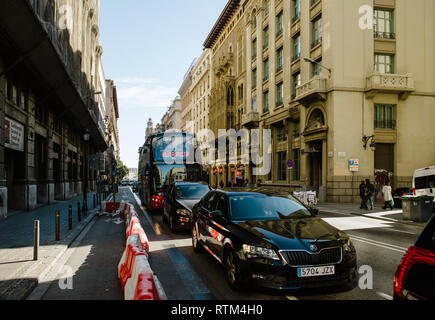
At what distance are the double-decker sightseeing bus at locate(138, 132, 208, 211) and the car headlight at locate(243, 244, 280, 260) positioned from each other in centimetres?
1210

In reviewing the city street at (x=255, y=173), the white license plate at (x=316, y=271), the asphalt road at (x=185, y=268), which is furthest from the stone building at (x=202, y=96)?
the white license plate at (x=316, y=271)

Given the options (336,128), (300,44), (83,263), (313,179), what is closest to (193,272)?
(83,263)

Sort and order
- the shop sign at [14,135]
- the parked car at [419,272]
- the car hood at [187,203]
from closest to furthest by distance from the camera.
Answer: the parked car at [419,272]
the car hood at [187,203]
the shop sign at [14,135]

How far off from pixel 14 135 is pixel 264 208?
13.9m

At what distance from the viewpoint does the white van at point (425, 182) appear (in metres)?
16.4

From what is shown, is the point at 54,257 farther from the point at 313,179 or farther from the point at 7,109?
the point at 313,179

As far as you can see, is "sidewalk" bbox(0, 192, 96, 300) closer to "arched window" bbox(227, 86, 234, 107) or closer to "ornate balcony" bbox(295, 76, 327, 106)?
"ornate balcony" bbox(295, 76, 327, 106)

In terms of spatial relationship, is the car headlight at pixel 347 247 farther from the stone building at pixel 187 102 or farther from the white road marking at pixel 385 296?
the stone building at pixel 187 102

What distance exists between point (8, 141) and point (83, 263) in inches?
403

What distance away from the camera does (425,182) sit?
16.8 m

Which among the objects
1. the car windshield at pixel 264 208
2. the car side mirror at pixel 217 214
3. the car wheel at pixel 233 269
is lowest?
the car wheel at pixel 233 269

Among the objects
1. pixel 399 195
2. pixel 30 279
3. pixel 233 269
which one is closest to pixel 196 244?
pixel 233 269

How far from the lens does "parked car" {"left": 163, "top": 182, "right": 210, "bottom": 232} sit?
1055 centimetres

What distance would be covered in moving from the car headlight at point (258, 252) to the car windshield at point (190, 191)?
684cm
